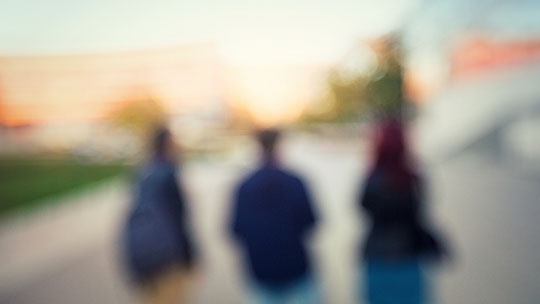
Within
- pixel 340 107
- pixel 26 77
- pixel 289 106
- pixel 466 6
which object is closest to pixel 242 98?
pixel 289 106

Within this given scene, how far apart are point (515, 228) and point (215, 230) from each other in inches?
158

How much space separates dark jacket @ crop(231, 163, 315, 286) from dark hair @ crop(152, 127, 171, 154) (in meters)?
0.60

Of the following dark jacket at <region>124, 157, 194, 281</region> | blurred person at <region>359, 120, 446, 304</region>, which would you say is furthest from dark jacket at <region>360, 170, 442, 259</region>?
dark jacket at <region>124, 157, 194, 281</region>

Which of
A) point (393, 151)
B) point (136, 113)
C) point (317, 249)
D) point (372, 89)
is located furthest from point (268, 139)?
point (136, 113)

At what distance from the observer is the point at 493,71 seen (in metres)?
13.3

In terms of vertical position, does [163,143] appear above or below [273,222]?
above

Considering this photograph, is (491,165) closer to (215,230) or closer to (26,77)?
(215,230)

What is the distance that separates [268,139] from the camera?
73.0 inches

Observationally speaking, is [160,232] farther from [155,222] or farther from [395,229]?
[395,229]

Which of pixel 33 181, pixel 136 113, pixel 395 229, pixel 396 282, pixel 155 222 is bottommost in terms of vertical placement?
pixel 136 113

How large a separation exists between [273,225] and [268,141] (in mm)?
409

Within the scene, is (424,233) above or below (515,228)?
above

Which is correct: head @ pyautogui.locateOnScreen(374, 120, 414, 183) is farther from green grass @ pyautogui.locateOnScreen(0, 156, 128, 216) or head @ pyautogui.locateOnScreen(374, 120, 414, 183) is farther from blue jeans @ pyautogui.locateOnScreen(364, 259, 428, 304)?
green grass @ pyautogui.locateOnScreen(0, 156, 128, 216)

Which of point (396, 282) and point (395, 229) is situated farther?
point (396, 282)
